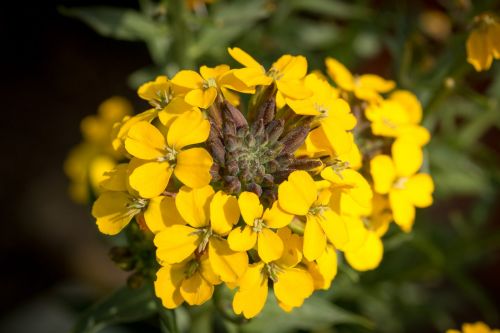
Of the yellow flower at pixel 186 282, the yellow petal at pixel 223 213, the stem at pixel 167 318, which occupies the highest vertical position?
the yellow petal at pixel 223 213

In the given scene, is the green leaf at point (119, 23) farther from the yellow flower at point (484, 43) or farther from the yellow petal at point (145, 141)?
the yellow flower at point (484, 43)

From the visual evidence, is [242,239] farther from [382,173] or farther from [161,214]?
[382,173]

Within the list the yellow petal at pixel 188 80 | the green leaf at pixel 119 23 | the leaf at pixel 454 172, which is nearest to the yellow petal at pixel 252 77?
the yellow petal at pixel 188 80

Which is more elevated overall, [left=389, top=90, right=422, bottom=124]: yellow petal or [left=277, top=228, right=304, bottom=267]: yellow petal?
[left=389, top=90, right=422, bottom=124]: yellow petal

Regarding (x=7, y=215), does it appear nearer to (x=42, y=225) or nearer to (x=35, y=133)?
(x=42, y=225)

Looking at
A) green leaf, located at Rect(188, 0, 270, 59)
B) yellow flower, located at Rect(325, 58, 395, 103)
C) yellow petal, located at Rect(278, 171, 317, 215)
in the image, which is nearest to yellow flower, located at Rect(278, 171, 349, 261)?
yellow petal, located at Rect(278, 171, 317, 215)

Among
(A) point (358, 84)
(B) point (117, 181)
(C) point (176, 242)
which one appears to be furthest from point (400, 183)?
(B) point (117, 181)

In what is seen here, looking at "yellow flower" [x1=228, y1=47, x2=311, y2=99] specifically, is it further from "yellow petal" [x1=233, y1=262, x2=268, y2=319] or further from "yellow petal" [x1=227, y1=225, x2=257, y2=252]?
"yellow petal" [x1=233, y1=262, x2=268, y2=319]

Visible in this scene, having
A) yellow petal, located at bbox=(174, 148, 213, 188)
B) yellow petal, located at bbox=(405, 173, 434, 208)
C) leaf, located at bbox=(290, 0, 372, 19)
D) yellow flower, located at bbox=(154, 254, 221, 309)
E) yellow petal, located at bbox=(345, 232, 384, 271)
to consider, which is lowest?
yellow petal, located at bbox=(345, 232, 384, 271)
